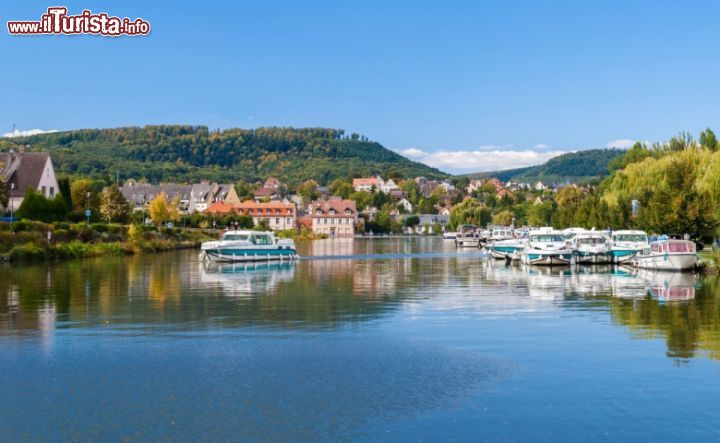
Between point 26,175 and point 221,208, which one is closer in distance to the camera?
point 26,175

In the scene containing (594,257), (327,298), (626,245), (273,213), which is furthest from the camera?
(273,213)

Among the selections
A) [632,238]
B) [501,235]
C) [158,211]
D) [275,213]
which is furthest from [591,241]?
[275,213]

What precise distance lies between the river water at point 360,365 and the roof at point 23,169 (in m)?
43.3

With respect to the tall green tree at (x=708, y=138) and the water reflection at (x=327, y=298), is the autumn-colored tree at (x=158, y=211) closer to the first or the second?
the water reflection at (x=327, y=298)

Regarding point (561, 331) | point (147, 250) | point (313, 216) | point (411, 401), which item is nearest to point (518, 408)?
Result: point (411, 401)

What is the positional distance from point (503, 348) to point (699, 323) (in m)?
7.42

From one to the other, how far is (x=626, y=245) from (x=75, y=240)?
43535 millimetres

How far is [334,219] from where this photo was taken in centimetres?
17075

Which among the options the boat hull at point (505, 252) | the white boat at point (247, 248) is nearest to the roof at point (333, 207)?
the white boat at point (247, 248)

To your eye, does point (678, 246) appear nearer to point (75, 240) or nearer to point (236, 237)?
point (236, 237)

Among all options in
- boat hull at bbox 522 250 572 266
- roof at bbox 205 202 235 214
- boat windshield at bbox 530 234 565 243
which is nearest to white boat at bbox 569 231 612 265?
boat windshield at bbox 530 234 565 243

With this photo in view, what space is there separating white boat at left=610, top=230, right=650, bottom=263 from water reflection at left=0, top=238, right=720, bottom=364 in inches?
157

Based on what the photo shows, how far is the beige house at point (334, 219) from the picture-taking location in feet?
558

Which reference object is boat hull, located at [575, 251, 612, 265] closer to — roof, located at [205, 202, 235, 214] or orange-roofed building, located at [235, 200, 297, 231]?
roof, located at [205, 202, 235, 214]
